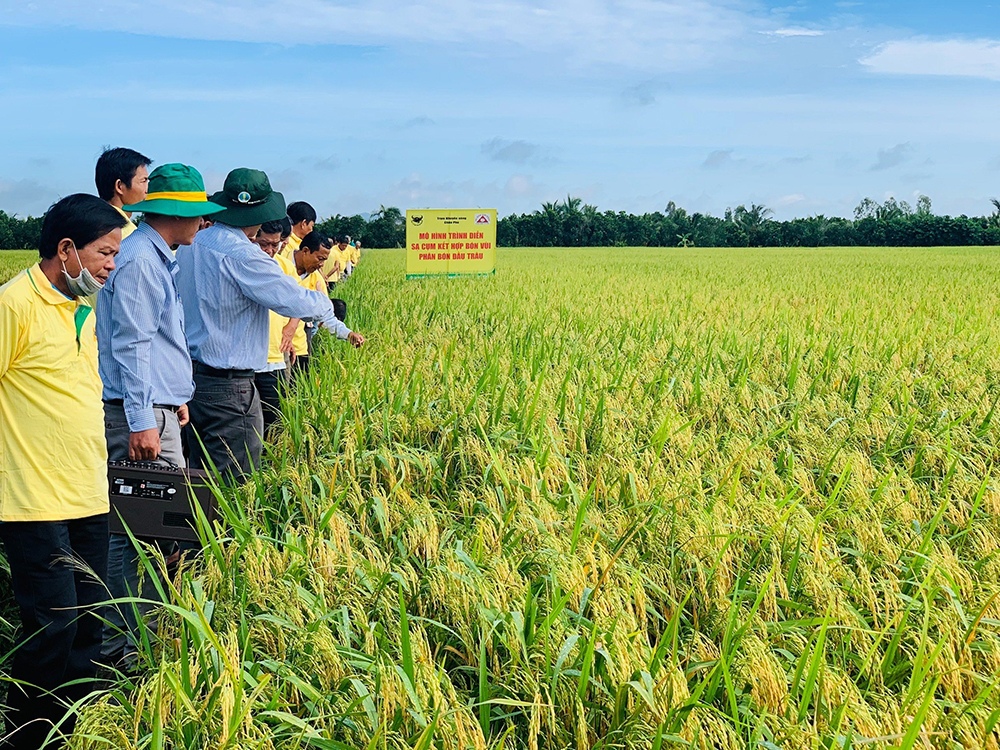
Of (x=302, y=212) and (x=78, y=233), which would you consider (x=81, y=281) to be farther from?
(x=302, y=212)

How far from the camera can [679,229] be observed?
2172 inches

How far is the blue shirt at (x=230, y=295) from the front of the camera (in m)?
3.35

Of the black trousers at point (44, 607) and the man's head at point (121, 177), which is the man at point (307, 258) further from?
the black trousers at point (44, 607)

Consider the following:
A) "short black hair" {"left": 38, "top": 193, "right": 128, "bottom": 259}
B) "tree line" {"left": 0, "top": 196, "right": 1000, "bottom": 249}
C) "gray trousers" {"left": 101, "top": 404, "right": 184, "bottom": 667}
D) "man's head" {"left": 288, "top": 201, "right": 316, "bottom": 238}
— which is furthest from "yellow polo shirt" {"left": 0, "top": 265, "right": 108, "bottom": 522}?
"tree line" {"left": 0, "top": 196, "right": 1000, "bottom": 249}

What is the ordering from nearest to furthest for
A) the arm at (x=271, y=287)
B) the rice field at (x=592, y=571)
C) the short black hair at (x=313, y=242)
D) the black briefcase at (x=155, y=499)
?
the rice field at (x=592, y=571)
the black briefcase at (x=155, y=499)
the arm at (x=271, y=287)
the short black hair at (x=313, y=242)

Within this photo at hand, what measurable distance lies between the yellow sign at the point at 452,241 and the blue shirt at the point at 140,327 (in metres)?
15.1

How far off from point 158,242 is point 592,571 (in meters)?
1.80

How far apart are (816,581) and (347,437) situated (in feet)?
6.38

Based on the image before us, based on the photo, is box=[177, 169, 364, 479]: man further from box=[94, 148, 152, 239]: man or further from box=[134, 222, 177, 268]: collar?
box=[134, 222, 177, 268]: collar

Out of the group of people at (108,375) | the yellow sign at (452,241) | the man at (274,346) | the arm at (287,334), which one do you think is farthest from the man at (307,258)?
the yellow sign at (452,241)

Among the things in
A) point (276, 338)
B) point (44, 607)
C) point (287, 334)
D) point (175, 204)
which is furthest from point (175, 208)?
point (287, 334)

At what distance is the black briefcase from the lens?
104 inches

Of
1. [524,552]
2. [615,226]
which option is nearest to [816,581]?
[524,552]

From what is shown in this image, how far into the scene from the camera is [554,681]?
184cm
